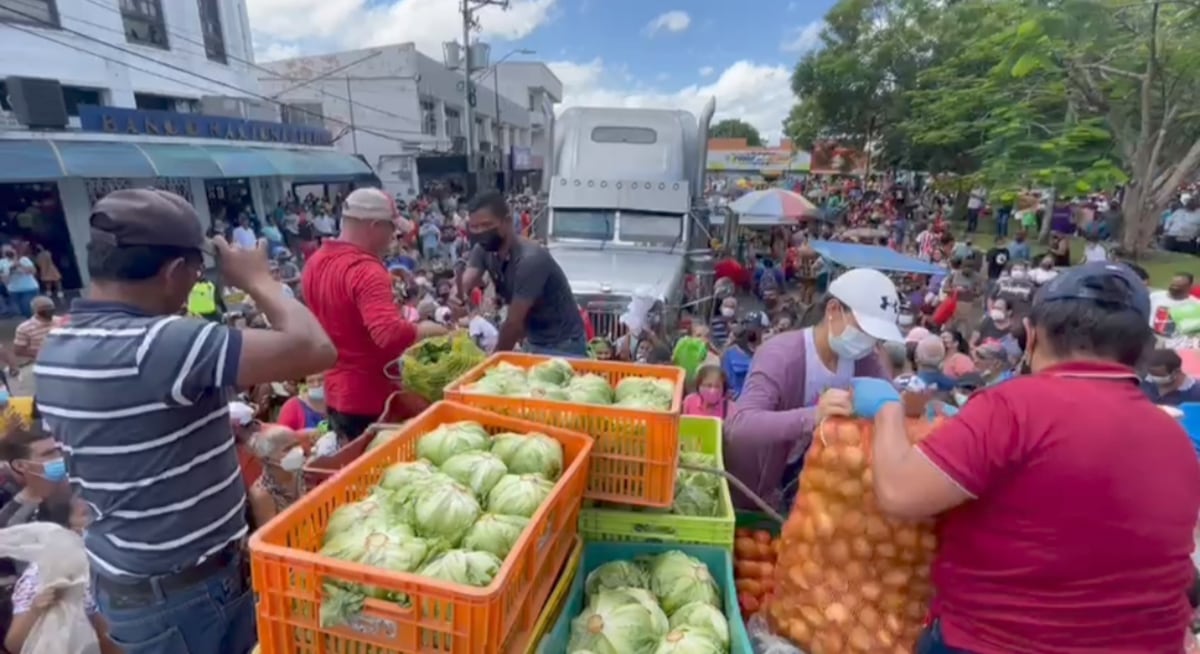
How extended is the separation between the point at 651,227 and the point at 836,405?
704cm

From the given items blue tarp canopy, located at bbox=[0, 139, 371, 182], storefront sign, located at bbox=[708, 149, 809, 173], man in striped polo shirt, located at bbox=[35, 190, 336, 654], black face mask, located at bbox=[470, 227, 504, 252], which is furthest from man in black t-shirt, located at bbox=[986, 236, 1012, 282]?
storefront sign, located at bbox=[708, 149, 809, 173]

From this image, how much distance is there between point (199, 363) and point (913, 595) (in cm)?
208

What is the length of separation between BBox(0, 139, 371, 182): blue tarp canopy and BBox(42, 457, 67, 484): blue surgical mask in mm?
10869

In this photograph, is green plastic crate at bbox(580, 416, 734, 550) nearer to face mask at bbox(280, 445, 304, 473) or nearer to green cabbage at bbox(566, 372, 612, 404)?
green cabbage at bbox(566, 372, 612, 404)

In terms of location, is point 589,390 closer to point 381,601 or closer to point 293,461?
point 381,601

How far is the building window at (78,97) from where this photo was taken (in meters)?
14.8

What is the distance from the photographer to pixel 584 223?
8.93m

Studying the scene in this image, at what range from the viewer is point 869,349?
2.60 meters

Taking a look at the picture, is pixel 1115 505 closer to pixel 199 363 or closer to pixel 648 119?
pixel 199 363

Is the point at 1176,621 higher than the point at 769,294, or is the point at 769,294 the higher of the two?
the point at 1176,621

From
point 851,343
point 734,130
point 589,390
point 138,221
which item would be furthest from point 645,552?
point 734,130

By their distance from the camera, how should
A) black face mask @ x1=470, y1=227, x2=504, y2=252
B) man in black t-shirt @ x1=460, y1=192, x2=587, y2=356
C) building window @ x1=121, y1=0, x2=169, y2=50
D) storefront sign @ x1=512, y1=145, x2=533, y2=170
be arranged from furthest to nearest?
storefront sign @ x1=512, y1=145, x2=533, y2=170, building window @ x1=121, y1=0, x2=169, y2=50, black face mask @ x1=470, y1=227, x2=504, y2=252, man in black t-shirt @ x1=460, y1=192, x2=587, y2=356

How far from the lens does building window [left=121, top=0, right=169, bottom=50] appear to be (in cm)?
1659

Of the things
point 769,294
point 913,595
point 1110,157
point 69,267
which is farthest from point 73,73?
point 1110,157
